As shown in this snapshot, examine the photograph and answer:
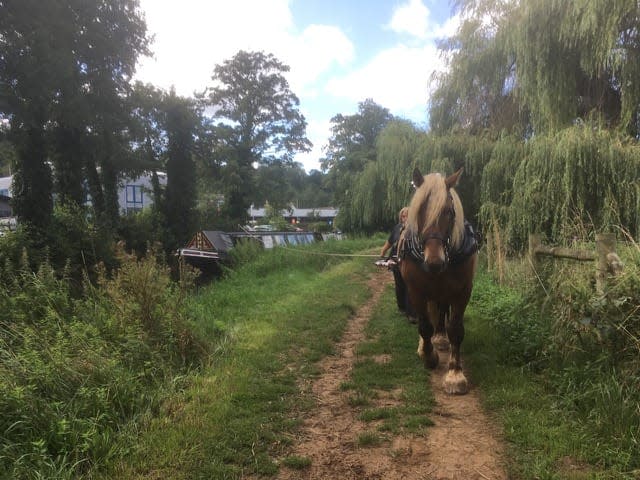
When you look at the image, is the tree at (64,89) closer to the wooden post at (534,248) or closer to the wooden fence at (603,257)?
the wooden post at (534,248)

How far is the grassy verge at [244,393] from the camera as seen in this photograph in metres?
2.66

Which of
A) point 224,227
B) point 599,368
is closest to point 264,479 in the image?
point 599,368

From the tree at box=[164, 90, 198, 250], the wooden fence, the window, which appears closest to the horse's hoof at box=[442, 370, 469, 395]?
the wooden fence

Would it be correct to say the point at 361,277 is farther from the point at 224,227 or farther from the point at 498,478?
the point at 224,227

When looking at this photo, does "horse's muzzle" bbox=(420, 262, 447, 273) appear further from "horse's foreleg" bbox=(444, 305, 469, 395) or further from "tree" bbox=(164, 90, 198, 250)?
"tree" bbox=(164, 90, 198, 250)

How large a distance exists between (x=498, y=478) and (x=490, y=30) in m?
12.2

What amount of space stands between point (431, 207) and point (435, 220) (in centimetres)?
14

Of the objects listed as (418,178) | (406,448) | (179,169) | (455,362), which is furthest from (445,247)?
(179,169)

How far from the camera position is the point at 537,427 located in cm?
290

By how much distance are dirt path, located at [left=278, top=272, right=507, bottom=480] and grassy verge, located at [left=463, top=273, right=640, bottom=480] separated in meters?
0.14

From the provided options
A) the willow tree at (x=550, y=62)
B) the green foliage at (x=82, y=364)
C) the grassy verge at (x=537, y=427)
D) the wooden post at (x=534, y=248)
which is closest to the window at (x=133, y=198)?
the willow tree at (x=550, y=62)

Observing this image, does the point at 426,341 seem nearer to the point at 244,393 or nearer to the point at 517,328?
the point at 517,328

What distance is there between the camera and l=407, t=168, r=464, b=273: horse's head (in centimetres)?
347

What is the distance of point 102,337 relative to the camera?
4.47 m
